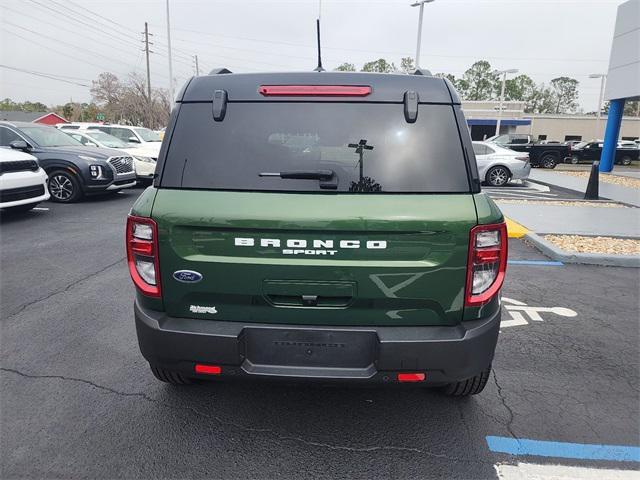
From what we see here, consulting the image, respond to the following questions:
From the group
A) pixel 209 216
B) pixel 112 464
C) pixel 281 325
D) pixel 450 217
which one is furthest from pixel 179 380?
pixel 450 217

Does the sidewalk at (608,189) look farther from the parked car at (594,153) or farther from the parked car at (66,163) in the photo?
the parked car at (594,153)

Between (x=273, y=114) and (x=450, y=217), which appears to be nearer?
(x=450, y=217)

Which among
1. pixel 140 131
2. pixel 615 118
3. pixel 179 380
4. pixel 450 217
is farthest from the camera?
pixel 615 118

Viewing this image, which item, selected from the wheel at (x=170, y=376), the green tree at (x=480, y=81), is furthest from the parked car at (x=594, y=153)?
the green tree at (x=480, y=81)

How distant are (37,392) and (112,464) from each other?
1049 mm

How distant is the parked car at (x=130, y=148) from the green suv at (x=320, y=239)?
1144 centimetres

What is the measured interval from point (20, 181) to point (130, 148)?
5.85 metres

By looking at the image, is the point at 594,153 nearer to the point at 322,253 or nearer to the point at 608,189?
the point at 608,189

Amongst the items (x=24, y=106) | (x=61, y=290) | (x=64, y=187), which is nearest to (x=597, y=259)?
(x=61, y=290)

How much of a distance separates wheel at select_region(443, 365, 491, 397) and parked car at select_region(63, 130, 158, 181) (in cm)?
1186

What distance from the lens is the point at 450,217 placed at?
6.87 feet

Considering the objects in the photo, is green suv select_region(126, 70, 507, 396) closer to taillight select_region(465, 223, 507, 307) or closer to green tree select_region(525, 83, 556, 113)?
taillight select_region(465, 223, 507, 307)

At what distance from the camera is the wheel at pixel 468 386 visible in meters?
2.61

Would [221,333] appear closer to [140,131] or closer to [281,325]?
[281,325]
